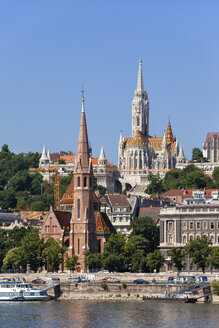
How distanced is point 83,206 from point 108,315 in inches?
1773

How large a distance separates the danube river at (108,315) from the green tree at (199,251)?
1413 centimetres

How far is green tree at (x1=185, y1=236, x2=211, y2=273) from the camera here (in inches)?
5384

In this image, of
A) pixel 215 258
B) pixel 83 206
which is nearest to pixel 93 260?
pixel 83 206

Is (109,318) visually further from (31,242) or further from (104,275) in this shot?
(31,242)

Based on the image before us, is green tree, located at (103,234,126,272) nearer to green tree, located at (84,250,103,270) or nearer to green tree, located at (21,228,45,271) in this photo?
green tree, located at (84,250,103,270)

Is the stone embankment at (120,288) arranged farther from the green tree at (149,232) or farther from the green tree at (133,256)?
the green tree at (149,232)

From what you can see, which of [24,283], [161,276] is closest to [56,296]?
[24,283]

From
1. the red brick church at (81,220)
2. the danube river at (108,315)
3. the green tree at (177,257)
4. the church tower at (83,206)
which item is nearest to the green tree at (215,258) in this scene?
the green tree at (177,257)

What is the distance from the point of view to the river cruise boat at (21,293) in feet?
432

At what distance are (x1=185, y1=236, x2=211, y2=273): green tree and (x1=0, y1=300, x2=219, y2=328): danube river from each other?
14.1 m

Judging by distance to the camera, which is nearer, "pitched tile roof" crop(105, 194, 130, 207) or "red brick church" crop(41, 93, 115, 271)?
"red brick church" crop(41, 93, 115, 271)

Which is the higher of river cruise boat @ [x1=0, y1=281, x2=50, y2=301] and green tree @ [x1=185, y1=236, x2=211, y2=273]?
green tree @ [x1=185, y1=236, x2=211, y2=273]

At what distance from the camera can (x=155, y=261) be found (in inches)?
5650

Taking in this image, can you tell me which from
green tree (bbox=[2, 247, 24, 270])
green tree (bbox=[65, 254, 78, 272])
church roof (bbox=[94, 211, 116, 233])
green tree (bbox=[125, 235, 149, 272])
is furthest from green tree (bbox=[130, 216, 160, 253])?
green tree (bbox=[2, 247, 24, 270])
